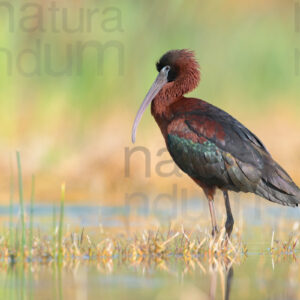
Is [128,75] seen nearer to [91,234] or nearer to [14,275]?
[91,234]

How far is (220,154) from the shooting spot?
32.5 ft

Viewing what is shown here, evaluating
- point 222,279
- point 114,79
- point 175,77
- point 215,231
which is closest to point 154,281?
point 222,279

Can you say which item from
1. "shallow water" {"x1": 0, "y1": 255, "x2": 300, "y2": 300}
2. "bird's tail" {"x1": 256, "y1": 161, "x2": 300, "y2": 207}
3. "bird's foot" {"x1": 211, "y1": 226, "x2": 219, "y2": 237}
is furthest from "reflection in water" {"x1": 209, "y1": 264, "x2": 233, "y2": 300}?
"bird's tail" {"x1": 256, "y1": 161, "x2": 300, "y2": 207}

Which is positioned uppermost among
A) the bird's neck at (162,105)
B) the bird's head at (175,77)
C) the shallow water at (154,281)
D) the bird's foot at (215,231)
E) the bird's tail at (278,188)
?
the bird's head at (175,77)

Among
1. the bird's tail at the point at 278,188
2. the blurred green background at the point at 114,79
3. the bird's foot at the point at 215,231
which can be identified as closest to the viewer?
the bird's tail at the point at 278,188

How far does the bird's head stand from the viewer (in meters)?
10.8

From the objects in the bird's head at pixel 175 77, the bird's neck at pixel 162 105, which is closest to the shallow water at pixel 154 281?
the bird's neck at pixel 162 105

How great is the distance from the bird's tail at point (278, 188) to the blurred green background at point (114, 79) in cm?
426

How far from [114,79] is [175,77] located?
13.8 ft

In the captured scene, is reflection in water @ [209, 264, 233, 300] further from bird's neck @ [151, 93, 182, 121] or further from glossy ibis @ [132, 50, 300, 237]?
bird's neck @ [151, 93, 182, 121]

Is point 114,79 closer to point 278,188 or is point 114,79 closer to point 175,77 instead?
point 175,77

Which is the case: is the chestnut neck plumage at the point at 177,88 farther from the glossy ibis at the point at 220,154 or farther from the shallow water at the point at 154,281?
the shallow water at the point at 154,281

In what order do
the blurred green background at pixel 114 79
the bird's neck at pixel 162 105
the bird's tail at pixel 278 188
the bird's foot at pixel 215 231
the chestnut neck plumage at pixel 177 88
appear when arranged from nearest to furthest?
the bird's tail at pixel 278 188, the bird's foot at pixel 215 231, the bird's neck at pixel 162 105, the chestnut neck plumage at pixel 177 88, the blurred green background at pixel 114 79

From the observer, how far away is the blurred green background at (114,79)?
1439cm
